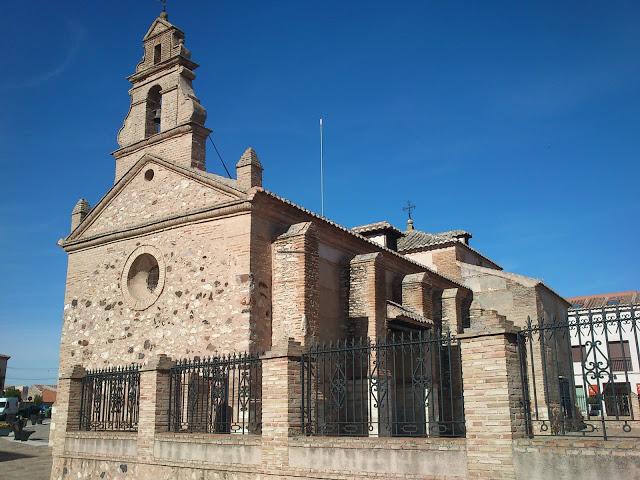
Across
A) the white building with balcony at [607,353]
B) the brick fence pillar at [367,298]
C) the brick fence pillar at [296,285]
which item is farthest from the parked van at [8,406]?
the white building with balcony at [607,353]

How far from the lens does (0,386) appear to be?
184 ft

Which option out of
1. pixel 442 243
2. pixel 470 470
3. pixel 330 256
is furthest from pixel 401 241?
pixel 470 470

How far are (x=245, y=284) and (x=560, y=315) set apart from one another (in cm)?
1657

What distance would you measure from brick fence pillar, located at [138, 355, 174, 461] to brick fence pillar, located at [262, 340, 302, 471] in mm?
2768

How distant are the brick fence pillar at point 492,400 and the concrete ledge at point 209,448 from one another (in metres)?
3.64

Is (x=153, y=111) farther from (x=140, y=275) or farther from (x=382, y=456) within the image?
(x=382, y=456)

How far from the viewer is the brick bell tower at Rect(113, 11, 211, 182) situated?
16.2m

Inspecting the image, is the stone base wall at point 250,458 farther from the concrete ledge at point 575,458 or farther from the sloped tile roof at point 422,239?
the sloped tile roof at point 422,239

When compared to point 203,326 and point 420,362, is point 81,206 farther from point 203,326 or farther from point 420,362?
point 420,362

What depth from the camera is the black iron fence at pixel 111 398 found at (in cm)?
1235

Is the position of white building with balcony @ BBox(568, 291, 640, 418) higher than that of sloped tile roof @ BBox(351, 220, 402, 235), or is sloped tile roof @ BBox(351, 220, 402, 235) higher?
sloped tile roof @ BBox(351, 220, 402, 235)

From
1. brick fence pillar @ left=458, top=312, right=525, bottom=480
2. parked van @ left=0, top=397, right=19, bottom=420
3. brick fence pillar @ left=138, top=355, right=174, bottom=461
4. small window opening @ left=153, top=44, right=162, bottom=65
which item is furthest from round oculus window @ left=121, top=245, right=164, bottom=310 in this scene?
parked van @ left=0, top=397, right=19, bottom=420

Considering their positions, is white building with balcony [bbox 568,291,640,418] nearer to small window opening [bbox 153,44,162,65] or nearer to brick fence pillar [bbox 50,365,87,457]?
brick fence pillar [bbox 50,365,87,457]

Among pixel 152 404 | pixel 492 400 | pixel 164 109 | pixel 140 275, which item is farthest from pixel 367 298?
pixel 492 400
